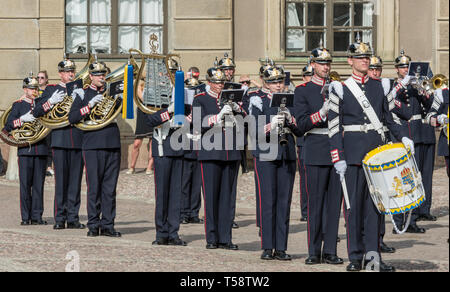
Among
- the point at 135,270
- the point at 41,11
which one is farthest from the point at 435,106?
the point at 41,11

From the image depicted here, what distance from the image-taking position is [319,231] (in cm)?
1054

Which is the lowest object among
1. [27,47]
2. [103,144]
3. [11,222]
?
[11,222]

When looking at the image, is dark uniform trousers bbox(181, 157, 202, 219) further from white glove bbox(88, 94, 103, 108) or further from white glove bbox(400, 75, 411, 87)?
white glove bbox(400, 75, 411, 87)

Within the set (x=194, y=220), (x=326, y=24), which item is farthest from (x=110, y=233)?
(x=326, y=24)

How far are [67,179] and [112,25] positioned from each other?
24.5 feet

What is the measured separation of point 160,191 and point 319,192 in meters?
2.11

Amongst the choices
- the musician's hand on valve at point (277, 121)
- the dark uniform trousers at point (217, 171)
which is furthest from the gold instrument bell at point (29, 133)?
the musician's hand on valve at point (277, 121)

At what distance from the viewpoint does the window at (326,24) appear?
811 inches

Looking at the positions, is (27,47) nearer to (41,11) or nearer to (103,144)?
(41,11)

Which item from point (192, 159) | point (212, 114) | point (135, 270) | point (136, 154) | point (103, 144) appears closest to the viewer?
point (135, 270)

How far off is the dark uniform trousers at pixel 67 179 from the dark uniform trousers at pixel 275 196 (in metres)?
3.36

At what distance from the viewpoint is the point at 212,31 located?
20.0 metres

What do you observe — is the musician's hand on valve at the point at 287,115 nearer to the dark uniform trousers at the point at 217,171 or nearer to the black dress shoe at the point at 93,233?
the dark uniform trousers at the point at 217,171

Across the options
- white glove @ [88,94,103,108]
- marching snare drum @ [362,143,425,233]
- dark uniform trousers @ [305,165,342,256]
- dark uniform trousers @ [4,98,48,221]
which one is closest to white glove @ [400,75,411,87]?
dark uniform trousers @ [305,165,342,256]
